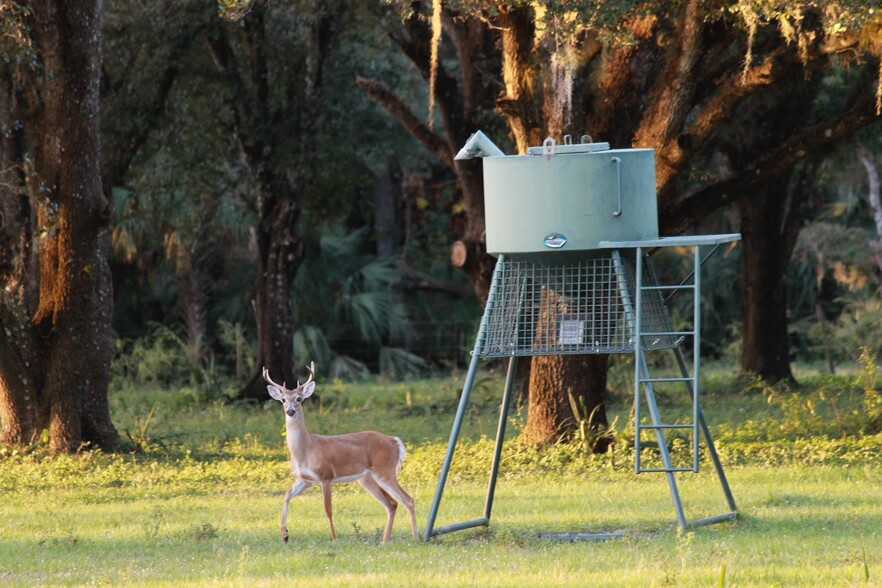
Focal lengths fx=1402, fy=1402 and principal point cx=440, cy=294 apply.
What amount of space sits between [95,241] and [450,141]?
5389mm

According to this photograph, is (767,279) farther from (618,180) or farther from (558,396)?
(618,180)

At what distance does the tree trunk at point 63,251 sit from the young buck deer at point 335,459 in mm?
6101

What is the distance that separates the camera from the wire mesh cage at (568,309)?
927 centimetres

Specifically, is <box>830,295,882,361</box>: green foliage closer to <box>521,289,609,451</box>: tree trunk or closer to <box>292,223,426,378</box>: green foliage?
<box>292,223,426,378</box>: green foliage

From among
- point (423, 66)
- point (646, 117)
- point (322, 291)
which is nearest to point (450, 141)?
point (423, 66)

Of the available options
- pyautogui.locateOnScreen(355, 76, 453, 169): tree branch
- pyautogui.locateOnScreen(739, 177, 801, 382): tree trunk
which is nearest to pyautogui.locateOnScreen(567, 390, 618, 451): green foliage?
pyautogui.locateOnScreen(355, 76, 453, 169): tree branch

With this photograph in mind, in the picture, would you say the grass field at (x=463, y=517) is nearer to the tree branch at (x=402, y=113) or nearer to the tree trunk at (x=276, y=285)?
the tree branch at (x=402, y=113)

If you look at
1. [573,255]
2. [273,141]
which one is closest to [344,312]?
[273,141]

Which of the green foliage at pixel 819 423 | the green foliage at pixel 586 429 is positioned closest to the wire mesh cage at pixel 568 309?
the green foliage at pixel 586 429

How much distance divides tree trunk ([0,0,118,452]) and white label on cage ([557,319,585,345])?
7.07 meters

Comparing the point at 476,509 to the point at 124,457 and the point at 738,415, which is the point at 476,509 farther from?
the point at 738,415

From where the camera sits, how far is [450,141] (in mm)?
18438

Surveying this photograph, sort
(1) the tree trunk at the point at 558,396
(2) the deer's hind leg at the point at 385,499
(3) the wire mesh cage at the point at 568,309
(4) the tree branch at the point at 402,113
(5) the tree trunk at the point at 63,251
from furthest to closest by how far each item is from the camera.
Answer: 1. (4) the tree branch at the point at 402,113
2. (5) the tree trunk at the point at 63,251
3. (1) the tree trunk at the point at 558,396
4. (3) the wire mesh cage at the point at 568,309
5. (2) the deer's hind leg at the point at 385,499

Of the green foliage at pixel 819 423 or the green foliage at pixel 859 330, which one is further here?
the green foliage at pixel 859 330
